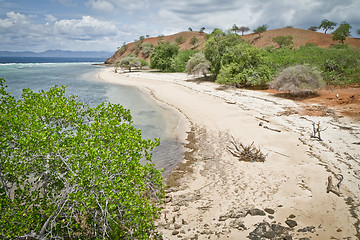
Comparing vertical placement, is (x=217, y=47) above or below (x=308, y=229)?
above

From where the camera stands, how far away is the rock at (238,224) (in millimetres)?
5652

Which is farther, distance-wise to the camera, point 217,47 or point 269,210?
point 217,47

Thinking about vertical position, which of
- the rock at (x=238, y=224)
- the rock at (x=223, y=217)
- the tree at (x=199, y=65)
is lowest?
the rock at (x=223, y=217)

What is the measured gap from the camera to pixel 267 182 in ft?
25.2

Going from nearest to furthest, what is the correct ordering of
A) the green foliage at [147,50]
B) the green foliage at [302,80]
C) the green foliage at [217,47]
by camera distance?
the green foliage at [302,80]
the green foliage at [217,47]
the green foliage at [147,50]

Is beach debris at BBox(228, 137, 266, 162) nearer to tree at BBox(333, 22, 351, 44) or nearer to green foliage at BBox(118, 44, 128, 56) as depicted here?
tree at BBox(333, 22, 351, 44)

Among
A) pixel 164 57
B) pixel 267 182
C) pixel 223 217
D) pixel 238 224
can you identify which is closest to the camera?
pixel 238 224

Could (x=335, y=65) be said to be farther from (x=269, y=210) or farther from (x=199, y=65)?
(x=269, y=210)

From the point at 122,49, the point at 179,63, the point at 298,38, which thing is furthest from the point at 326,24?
the point at 122,49

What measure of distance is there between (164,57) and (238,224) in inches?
1920

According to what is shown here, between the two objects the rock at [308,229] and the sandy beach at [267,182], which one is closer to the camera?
the rock at [308,229]

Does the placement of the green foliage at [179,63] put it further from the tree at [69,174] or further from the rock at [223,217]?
the tree at [69,174]

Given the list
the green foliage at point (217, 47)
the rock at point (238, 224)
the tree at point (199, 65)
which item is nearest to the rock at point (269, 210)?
the rock at point (238, 224)

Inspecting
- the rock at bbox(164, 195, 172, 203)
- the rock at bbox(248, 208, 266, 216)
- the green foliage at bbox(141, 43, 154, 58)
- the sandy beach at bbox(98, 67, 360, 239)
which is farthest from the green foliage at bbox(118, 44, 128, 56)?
the rock at bbox(248, 208, 266, 216)
